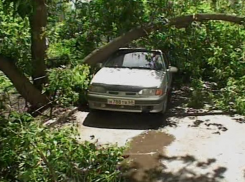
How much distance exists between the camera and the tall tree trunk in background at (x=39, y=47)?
25.3ft

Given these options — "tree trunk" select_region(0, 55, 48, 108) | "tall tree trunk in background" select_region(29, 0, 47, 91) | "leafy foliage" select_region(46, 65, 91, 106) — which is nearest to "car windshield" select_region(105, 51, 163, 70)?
"leafy foliage" select_region(46, 65, 91, 106)

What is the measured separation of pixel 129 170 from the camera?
17.2ft

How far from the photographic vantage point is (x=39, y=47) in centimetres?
812

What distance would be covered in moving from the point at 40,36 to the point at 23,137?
4424mm

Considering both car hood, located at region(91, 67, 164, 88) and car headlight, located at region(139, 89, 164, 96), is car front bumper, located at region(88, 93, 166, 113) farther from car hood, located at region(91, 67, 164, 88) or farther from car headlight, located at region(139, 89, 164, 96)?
car hood, located at region(91, 67, 164, 88)

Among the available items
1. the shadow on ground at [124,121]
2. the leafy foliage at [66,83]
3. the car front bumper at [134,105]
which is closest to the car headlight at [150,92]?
the car front bumper at [134,105]

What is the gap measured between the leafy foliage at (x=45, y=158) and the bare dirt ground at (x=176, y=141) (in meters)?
1.09

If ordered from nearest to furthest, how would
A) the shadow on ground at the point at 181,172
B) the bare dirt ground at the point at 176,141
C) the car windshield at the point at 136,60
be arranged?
the shadow on ground at the point at 181,172 < the bare dirt ground at the point at 176,141 < the car windshield at the point at 136,60

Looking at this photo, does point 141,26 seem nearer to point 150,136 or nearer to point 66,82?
point 66,82

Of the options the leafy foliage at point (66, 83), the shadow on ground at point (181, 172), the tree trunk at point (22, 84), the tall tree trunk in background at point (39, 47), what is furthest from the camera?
the tall tree trunk in background at point (39, 47)

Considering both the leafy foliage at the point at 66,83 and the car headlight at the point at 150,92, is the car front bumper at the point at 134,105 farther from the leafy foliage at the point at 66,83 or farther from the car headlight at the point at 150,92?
the leafy foliage at the point at 66,83

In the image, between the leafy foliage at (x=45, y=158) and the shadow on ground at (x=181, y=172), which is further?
the shadow on ground at (x=181, y=172)

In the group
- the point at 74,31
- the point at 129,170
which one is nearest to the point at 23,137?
the point at 129,170

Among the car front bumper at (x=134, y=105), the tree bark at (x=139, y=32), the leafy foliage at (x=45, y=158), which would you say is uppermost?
the tree bark at (x=139, y=32)
